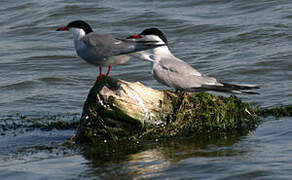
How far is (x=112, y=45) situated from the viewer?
5.85 m

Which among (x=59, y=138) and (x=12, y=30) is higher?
(x=12, y=30)

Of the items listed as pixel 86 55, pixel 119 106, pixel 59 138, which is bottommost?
pixel 59 138

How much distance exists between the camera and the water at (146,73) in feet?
16.9

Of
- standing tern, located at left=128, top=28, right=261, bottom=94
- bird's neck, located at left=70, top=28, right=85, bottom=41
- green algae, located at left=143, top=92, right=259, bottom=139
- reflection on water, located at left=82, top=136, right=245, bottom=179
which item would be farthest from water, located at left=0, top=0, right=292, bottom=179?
bird's neck, located at left=70, top=28, right=85, bottom=41

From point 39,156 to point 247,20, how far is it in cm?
810

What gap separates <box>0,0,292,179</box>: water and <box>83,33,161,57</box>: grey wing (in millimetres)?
964

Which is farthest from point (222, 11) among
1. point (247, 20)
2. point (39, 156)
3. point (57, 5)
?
point (39, 156)

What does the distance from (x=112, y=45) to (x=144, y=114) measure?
774mm

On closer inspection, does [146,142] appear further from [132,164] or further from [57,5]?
[57,5]

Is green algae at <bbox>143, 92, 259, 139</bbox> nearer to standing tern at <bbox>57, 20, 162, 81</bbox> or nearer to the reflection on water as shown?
the reflection on water

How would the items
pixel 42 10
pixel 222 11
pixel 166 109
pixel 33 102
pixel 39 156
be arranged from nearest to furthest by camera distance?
pixel 39 156 → pixel 166 109 → pixel 33 102 → pixel 222 11 → pixel 42 10

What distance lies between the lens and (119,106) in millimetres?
5883

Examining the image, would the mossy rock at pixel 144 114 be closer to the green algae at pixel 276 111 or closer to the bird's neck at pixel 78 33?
the bird's neck at pixel 78 33

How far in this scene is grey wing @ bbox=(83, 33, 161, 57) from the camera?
567 cm
